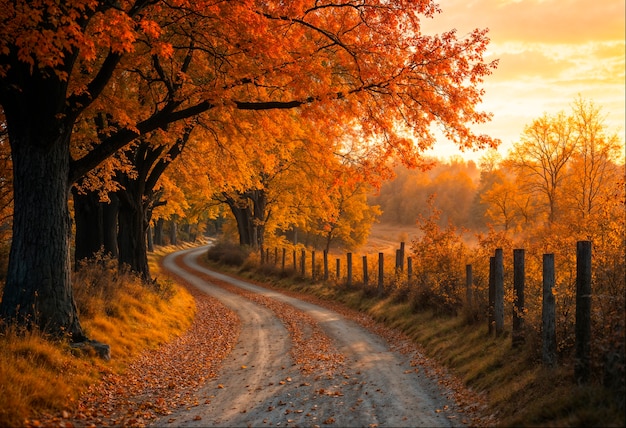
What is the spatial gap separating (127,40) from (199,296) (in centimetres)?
1797

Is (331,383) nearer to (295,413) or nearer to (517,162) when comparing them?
(295,413)

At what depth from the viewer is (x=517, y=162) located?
3944 cm

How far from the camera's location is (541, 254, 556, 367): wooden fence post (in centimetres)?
787

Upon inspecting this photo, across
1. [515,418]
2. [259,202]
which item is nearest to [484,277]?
[515,418]

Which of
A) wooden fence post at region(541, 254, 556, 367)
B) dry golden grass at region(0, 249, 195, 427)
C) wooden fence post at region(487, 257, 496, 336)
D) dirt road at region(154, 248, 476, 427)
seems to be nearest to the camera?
dry golden grass at region(0, 249, 195, 427)

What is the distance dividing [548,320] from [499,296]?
2819mm

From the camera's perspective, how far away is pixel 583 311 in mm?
6887

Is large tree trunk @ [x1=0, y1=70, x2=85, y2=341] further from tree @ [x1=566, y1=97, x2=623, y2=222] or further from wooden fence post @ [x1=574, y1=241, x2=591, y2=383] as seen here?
tree @ [x1=566, y1=97, x2=623, y2=222]

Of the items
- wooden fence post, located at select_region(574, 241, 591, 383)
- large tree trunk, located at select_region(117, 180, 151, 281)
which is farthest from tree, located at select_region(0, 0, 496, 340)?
large tree trunk, located at select_region(117, 180, 151, 281)

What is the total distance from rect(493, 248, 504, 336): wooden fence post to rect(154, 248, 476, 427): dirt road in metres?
2.05

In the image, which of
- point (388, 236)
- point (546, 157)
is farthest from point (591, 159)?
point (388, 236)

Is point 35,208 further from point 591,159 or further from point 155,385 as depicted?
point 591,159

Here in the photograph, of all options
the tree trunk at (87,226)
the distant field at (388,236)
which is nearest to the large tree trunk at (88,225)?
the tree trunk at (87,226)

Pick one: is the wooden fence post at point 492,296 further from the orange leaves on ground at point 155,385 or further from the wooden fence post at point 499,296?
the orange leaves on ground at point 155,385
